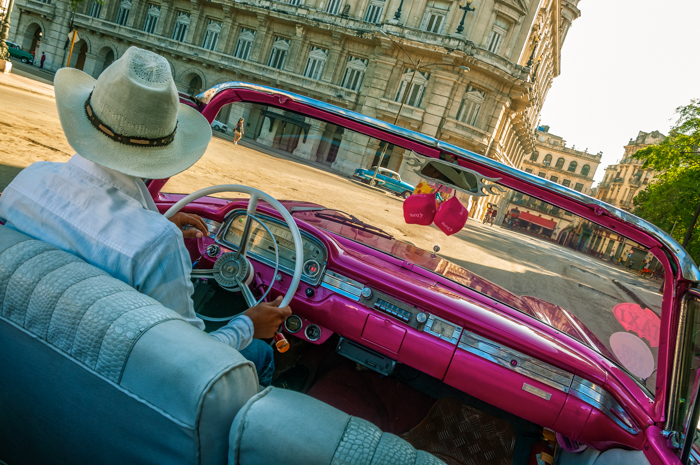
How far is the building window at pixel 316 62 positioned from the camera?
28.4m

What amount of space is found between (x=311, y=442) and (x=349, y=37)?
29305 mm

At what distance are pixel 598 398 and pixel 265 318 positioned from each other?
1.85m

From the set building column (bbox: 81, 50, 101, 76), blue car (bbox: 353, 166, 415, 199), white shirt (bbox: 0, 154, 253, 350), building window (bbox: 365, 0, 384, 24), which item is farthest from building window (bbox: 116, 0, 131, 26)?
white shirt (bbox: 0, 154, 253, 350)

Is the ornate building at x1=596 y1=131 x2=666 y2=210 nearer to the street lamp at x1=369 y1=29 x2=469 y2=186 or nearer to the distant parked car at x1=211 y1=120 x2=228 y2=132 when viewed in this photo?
the street lamp at x1=369 y1=29 x2=469 y2=186

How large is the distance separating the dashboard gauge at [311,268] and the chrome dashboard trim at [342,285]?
A: 2.4 inches

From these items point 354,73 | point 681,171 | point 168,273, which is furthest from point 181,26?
point 168,273

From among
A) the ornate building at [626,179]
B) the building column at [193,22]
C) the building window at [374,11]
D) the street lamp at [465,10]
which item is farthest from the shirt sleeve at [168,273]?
the ornate building at [626,179]

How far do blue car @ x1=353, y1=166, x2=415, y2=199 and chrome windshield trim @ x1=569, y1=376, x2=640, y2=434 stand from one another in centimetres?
148

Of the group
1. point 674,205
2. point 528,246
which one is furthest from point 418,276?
point 674,205

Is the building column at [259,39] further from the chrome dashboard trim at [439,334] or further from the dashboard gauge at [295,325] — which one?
the chrome dashboard trim at [439,334]

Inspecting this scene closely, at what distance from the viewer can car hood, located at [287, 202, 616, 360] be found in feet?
8.81

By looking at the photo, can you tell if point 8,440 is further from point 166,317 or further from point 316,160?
point 316,160

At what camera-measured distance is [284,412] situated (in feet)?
3.54

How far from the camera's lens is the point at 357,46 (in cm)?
2745
